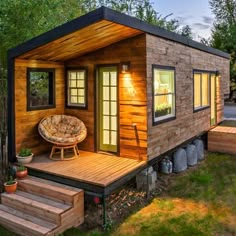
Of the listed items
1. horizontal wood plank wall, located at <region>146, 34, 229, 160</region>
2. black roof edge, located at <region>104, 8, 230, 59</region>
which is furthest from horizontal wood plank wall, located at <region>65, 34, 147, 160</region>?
black roof edge, located at <region>104, 8, 230, 59</region>

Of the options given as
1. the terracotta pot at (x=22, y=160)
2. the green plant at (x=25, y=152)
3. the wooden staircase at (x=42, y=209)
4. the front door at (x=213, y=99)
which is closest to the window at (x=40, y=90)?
the green plant at (x=25, y=152)

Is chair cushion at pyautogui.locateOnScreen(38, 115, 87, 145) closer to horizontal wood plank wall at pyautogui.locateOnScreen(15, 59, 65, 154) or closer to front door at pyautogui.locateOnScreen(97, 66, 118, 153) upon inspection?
horizontal wood plank wall at pyautogui.locateOnScreen(15, 59, 65, 154)

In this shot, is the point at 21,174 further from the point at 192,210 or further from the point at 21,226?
the point at 192,210

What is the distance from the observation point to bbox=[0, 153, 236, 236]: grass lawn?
13.9ft

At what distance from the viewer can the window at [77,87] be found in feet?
21.2

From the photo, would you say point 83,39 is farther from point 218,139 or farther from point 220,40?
point 220,40

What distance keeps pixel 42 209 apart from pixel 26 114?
87.7 inches

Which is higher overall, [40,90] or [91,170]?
[40,90]

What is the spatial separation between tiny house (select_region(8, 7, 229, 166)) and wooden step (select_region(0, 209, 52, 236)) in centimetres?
152

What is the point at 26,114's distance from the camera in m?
5.79

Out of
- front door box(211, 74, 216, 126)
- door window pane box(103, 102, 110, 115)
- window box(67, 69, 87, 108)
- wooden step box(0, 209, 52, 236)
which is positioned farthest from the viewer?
front door box(211, 74, 216, 126)

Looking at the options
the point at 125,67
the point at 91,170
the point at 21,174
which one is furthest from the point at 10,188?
the point at 125,67

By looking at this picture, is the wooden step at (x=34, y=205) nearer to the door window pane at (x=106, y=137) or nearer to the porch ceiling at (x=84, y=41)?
the door window pane at (x=106, y=137)

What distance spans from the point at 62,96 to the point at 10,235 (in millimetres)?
3389
